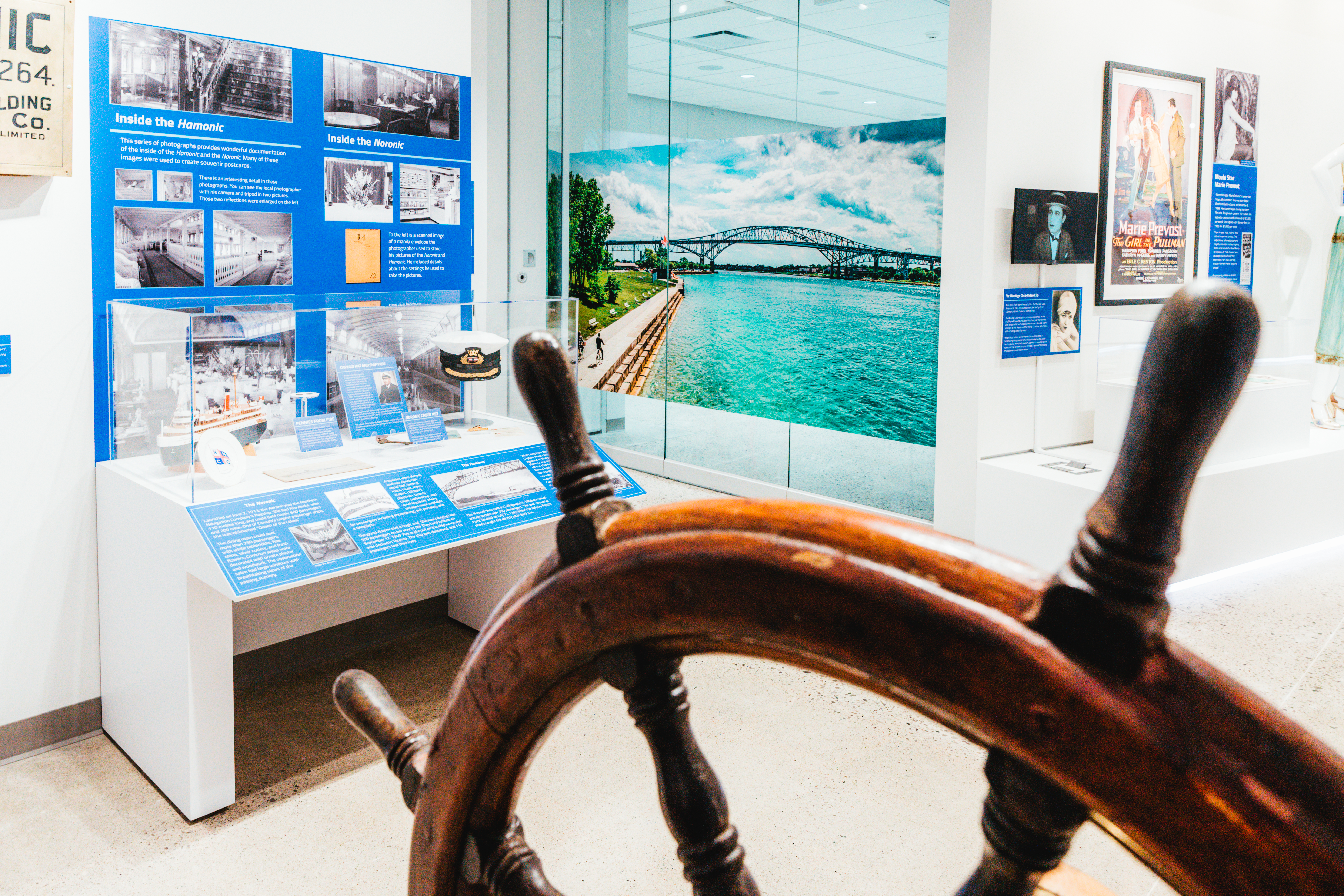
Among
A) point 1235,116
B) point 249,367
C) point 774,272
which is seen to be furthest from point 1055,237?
point 249,367

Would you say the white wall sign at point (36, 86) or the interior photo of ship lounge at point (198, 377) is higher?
the white wall sign at point (36, 86)

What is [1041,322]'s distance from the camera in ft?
17.2

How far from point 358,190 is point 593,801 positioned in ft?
8.09

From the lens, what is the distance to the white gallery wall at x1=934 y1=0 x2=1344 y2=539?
494cm

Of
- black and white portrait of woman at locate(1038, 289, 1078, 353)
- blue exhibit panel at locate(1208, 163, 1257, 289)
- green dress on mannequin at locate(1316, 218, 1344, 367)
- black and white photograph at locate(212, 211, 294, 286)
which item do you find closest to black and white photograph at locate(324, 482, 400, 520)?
black and white photograph at locate(212, 211, 294, 286)

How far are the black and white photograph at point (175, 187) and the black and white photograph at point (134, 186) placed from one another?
0.03 m

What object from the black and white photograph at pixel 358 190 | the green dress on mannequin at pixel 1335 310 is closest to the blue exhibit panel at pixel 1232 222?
A: the green dress on mannequin at pixel 1335 310

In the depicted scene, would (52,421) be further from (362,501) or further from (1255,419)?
(1255,419)

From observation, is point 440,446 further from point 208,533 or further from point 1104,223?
point 1104,223

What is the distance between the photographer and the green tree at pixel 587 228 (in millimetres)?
7582

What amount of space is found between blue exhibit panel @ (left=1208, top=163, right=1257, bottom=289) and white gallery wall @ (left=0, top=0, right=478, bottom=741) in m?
5.65

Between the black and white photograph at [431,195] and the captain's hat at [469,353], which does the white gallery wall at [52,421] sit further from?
the captain's hat at [469,353]

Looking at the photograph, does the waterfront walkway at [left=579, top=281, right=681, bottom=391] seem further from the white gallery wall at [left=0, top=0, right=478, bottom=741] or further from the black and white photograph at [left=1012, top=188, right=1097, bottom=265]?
the white gallery wall at [left=0, top=0, right=478, bottom=741]

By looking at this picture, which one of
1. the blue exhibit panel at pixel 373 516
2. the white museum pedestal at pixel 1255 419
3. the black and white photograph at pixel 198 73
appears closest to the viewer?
the blue exhibit panel at pixel 373 516
